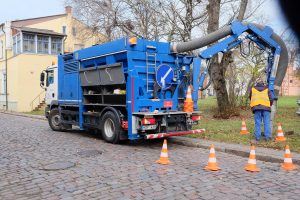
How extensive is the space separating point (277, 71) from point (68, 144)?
6627mm

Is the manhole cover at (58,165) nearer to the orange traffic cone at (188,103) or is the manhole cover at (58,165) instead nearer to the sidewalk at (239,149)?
the sidewalk at (239,149)

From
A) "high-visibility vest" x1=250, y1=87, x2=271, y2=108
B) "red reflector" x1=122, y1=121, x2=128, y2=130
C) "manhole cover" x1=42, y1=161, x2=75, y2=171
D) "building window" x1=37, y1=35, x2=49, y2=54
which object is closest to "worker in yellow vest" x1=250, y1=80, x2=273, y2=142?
"high-visibility vest" x1=250, y1=87, x2=271, y2=108

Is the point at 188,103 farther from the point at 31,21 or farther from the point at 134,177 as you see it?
the point at 31,21

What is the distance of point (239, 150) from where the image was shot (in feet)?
30.0

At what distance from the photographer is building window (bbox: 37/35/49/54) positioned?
31.9 meters

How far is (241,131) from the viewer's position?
39.7 ft

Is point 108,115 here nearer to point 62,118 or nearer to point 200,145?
point 200,145

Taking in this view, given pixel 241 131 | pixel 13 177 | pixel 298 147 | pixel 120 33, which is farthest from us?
pixel 120 33

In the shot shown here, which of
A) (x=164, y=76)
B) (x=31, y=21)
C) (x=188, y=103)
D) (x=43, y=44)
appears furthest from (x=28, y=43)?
(x=188, y=103)

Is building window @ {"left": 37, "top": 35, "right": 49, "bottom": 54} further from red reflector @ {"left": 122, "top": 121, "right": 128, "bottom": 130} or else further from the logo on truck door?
red reflector @ {"left": 122, "top": 121, "right": 128, "bottom": 130}

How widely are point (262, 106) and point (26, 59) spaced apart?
24959mm

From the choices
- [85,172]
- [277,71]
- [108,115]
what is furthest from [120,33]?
[85,172]

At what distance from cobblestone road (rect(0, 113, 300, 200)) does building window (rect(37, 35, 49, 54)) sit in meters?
23.6

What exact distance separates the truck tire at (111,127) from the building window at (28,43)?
22.5 m
